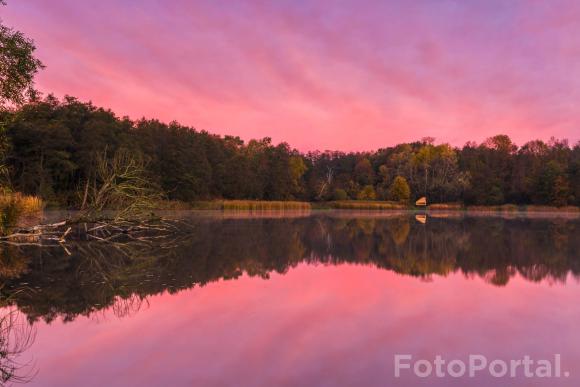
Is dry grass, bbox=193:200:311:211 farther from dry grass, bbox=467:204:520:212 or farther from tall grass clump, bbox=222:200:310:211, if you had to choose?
dry grass, bbox=467:204:520:212

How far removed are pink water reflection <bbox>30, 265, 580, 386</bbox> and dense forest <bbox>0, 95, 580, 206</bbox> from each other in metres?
28.1

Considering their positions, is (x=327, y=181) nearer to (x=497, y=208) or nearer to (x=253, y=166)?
(x=253, y=166)

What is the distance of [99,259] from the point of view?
44.0 ft

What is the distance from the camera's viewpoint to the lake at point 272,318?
209 inches

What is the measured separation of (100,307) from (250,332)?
3027 mm

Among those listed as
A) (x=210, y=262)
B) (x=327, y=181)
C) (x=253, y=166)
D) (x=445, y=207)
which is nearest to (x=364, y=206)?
(x=445, y=207)

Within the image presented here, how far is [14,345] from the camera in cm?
614

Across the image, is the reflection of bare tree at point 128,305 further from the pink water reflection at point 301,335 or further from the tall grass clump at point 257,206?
the tall grass clump at point 257,206

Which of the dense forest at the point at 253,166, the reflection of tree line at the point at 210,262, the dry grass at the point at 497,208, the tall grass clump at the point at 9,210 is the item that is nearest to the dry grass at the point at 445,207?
the dry grass at the point at 497,208

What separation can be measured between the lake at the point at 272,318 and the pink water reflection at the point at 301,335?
2 centimetres

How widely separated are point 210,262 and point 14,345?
25.2ft

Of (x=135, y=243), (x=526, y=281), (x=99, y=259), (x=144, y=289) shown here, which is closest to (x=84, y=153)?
(x=135, y=243)

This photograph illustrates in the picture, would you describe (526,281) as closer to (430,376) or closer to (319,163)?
(430,376)

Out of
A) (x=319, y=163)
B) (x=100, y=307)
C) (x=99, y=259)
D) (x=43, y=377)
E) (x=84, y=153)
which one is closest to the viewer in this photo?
(x=43, y=377)
